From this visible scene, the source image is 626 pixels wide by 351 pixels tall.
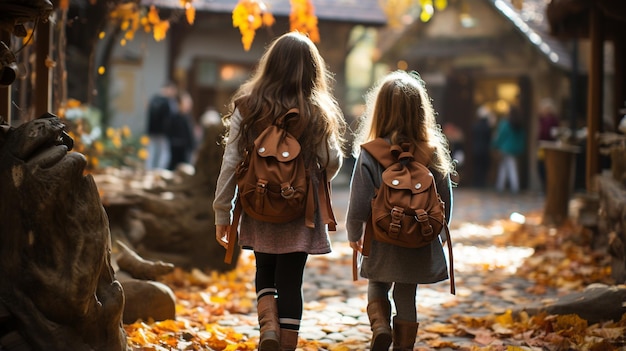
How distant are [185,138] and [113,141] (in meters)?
3.56

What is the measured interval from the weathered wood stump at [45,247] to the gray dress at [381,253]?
57.1 inches

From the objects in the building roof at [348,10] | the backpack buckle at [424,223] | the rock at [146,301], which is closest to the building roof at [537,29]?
the building roof at [348,10]

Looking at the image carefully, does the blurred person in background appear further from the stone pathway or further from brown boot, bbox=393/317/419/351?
brown boot, bbox=393/317/419/351

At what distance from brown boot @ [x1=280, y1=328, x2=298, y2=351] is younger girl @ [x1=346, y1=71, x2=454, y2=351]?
0.45m

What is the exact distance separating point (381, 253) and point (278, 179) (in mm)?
779

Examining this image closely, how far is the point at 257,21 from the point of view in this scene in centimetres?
786

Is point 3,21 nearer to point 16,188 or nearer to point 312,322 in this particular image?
point 16,188

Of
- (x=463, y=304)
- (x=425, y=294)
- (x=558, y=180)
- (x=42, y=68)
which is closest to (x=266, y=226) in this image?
(x=42, y=68)

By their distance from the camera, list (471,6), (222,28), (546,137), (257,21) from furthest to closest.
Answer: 1. (471,6)
2. (222,28)
3. (546,137)
4. (257,21)

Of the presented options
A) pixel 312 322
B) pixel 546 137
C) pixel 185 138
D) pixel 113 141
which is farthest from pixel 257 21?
pixel 546 137

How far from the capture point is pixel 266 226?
182 inches

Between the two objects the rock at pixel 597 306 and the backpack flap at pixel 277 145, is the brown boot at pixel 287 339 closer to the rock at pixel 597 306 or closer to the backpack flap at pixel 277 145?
the backpack flap at pixel 277 145

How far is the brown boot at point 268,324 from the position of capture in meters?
4.48

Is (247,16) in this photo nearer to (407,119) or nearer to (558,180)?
(407,119)
